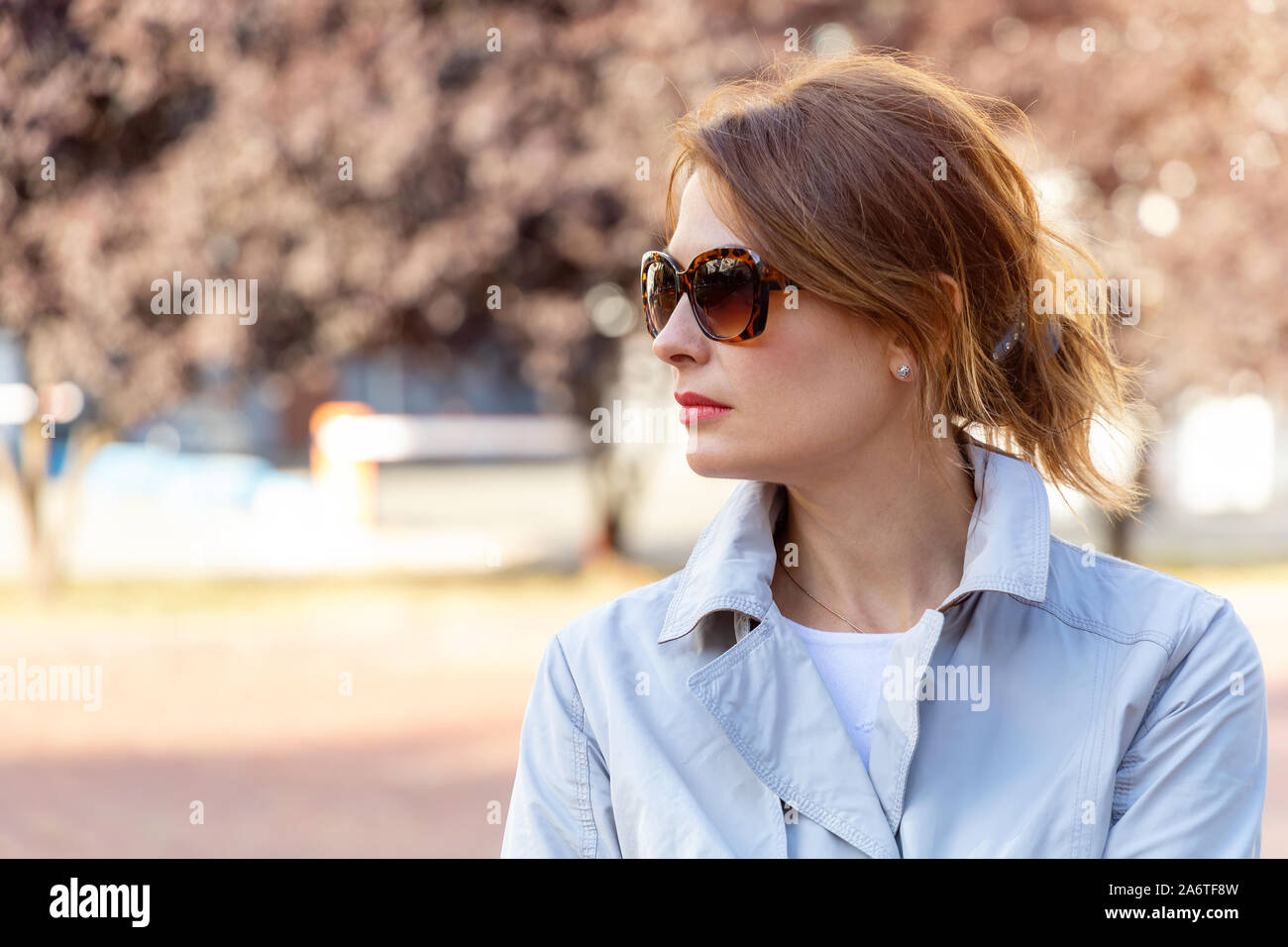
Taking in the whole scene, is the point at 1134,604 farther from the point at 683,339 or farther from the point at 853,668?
the point at 683,339

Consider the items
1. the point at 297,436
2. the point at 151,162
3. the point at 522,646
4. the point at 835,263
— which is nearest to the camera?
the point at 835,263

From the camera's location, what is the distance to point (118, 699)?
830 centimetres

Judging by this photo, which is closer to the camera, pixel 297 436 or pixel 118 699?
pixel 118 699

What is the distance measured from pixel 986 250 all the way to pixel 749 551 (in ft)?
1.79

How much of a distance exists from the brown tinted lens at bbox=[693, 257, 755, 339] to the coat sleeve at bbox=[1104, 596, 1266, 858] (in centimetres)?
71

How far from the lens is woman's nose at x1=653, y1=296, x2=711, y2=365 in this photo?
74.8 inches

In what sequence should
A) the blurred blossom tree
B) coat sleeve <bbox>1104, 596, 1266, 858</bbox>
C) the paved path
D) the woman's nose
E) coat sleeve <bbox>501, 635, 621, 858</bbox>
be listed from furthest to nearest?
the blurred blossom tree, the paved path, the woman's nose, coat sleeve <bbox>501, 635, 621, 858</bbox>, coat sleeve <bbox>1104, 596, 1266, 858</bbox>

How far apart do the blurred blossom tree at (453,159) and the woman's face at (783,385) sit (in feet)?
25.9

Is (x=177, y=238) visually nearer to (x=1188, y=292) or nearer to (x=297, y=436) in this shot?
(x=1188, y=292)

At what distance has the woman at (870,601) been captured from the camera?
1701 millimetres

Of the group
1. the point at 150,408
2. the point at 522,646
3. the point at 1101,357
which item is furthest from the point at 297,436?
the point at 1101,357

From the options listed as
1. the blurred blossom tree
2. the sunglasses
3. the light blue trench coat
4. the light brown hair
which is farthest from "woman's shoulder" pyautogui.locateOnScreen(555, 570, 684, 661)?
the blurred blossom tree

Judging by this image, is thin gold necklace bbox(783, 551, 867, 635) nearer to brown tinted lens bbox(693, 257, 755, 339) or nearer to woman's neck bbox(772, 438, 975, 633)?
woman's neck bbox(772, 438, 975, 633)

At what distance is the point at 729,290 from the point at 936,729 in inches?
25.0
